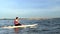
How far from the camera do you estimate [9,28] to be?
36.2 m

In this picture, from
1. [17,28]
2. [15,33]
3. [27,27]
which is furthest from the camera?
[27,27]

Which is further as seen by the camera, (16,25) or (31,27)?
(31,27)

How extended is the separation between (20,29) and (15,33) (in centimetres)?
594

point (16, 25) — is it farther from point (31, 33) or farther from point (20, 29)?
point (31, 33)

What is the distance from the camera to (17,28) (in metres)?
35.7

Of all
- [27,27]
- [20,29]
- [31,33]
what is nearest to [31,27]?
[27,27]

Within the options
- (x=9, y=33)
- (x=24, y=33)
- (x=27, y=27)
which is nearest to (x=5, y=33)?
(x=9, y=33)

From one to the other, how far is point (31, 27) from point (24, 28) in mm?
2338

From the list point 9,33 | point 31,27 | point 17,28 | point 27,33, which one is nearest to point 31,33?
point 27,33

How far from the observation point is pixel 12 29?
35875 millimetres

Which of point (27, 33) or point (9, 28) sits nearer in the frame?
point (27, 33)

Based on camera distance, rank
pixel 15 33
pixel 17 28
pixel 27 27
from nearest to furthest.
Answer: pixel 15 33, pixel 17 28, pixel 27 27

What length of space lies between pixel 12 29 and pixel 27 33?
245 inches

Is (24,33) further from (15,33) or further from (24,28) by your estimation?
(24,28)
